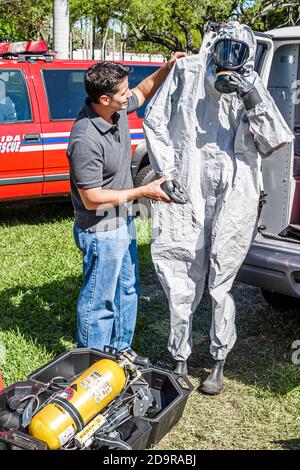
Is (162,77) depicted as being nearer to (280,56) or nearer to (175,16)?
(280,56)

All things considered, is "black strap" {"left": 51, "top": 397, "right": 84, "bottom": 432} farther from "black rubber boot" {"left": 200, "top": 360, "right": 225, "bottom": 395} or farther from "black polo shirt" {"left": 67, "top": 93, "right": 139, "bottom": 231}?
"black rubber boot" {"left": 200, "top": 360, "right": 225, "bottom": 395}

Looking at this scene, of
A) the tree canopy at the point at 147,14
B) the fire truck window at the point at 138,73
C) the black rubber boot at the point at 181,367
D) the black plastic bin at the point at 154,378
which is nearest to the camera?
the black plastic bin at the point at 154,378

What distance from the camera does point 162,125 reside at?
3609 mm

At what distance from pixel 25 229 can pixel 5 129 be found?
1100mm

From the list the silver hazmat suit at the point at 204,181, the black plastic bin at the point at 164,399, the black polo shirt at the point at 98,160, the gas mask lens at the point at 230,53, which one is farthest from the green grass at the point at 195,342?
the gas mask lens at the point at 230,53

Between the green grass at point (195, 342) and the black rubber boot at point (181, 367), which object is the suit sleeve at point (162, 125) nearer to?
the black rubber boot at point (181, 367)

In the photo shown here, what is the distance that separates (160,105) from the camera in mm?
3594

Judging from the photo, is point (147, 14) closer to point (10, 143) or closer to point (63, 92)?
point (63, 92)

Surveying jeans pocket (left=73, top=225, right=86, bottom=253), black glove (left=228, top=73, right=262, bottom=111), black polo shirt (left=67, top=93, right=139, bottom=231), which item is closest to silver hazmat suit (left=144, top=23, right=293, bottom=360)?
black glove (left=228, top=73, right=262, bottom=111)

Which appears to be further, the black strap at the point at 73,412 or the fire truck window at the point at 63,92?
the fire truck window at the point at 63,92

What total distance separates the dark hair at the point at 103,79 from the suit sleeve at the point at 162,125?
0.40 meters

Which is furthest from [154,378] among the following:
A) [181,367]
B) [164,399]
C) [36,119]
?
[36,119]

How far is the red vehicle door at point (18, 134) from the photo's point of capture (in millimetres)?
6789

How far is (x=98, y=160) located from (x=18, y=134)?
3.81 metres
